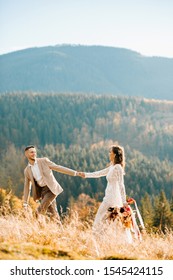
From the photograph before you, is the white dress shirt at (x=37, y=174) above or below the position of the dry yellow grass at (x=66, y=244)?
above

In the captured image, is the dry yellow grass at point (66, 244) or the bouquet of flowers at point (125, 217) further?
the bouquet of flowers at point (125, 217)

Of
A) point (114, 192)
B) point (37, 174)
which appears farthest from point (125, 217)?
point (37, 174)

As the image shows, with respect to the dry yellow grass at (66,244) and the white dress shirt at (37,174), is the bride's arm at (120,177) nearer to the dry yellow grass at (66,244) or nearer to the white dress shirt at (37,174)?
the white dress shirt at (37,174)

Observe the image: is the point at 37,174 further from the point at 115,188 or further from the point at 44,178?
the point at 115,188

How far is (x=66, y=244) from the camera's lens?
21.6 feet

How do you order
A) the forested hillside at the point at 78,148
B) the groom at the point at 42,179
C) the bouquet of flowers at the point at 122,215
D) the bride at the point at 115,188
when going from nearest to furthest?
the bouquet of flowers at the point at 122,215 → the bride at the point at 115,188 → the groom at the point at 42,179 → the forested hillside at the point at 78,148

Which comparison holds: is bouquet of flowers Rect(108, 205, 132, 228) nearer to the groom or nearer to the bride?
the bride

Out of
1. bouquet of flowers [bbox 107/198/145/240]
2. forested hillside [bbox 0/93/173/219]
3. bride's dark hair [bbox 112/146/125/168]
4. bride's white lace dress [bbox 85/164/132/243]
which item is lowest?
bouquet of flowers [bbox 107/198/145/240]

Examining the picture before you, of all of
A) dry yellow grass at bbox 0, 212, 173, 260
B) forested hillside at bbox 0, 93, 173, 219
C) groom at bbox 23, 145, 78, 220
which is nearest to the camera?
dry yellow grass at bbox 0, 212, 173, 260

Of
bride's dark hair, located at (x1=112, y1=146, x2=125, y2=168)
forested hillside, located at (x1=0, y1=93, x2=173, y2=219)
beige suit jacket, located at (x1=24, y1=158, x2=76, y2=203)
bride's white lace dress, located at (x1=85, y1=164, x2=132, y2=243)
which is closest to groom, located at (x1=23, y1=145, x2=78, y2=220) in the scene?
beige suit jacket, located at (x1=24, y1=158, x2=76, y2=203)

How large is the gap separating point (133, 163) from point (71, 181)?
89.2 feet

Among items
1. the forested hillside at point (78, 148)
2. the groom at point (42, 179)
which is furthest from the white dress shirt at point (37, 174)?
the forested hillside at point (78, 148)

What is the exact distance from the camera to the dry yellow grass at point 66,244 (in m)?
5.80

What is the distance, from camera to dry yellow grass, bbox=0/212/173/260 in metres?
5.80
